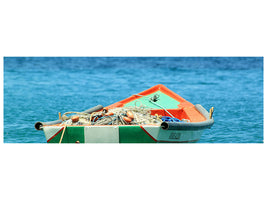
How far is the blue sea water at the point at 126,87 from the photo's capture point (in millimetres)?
9781

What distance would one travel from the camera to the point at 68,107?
12578 millimetres

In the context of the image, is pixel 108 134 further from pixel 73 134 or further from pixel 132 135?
pixel 73 134

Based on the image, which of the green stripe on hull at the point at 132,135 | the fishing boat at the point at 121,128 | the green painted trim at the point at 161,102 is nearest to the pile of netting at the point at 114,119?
the fishing boat at the point at 121,128

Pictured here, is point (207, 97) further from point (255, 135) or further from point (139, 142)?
point (139, 142)

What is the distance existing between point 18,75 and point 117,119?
16.7m

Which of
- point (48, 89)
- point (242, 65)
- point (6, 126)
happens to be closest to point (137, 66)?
point (242, 65)

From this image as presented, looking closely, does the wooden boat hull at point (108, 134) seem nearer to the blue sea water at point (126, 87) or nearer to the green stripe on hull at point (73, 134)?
the green stripe on hull at point (73, 134)

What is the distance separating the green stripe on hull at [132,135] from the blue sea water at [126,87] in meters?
1.63

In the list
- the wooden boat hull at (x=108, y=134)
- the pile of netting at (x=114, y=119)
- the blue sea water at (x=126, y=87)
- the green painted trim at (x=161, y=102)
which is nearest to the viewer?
the wooden boat hull at (x=108, y=134)

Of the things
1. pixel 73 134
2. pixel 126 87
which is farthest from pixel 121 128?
pixel 126 87

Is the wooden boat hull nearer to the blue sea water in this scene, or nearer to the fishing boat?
the fishing boat

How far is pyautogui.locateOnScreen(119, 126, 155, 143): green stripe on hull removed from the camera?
17.4 feet

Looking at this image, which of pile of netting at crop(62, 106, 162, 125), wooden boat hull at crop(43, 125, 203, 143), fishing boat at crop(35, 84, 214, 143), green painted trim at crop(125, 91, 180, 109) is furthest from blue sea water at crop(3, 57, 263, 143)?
wooden boat hull at crop(43, 125, 203, 143)

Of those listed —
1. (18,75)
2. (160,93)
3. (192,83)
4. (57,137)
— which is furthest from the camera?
(18,75)
